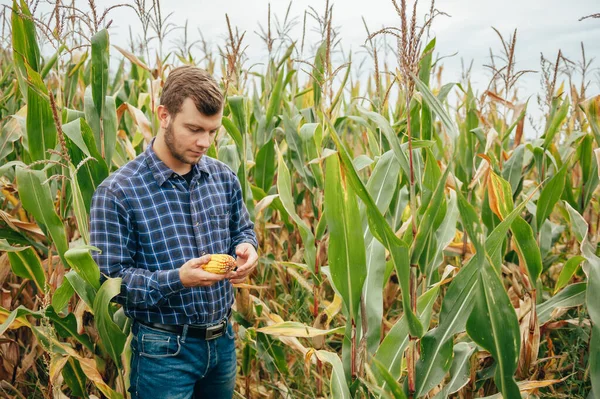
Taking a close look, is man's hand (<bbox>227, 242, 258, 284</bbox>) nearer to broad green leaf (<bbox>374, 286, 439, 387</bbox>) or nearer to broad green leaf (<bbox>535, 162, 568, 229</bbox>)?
broad green leaf (<bbox>374, 286, 439, 387</bbox>)

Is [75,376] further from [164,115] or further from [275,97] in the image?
[275,97]

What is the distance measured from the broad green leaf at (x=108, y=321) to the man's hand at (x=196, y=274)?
0.69ft

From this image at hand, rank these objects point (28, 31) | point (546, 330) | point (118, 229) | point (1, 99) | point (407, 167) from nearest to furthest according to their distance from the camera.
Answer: point (407, 167), point (118, 229), point (28, 31), point (546, 330), point (1, 99)

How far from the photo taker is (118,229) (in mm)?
1633

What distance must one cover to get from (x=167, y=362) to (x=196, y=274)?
38 centimetres

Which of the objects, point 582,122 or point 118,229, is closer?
point 118,229

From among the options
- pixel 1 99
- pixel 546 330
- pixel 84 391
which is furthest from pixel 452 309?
pixel 1 99

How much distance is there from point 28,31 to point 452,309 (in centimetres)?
177

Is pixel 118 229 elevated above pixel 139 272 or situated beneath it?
elevated above

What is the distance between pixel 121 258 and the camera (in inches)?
64.8

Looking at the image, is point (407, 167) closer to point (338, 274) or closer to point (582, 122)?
point (338, 274)

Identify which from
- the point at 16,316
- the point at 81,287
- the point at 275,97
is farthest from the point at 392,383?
the point at 275,97

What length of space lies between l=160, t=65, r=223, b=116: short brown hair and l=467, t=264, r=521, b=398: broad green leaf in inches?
35.6

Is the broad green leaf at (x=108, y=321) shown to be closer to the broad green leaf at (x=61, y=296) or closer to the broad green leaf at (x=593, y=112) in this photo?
the broad green leaf at (x=61, y=296)
